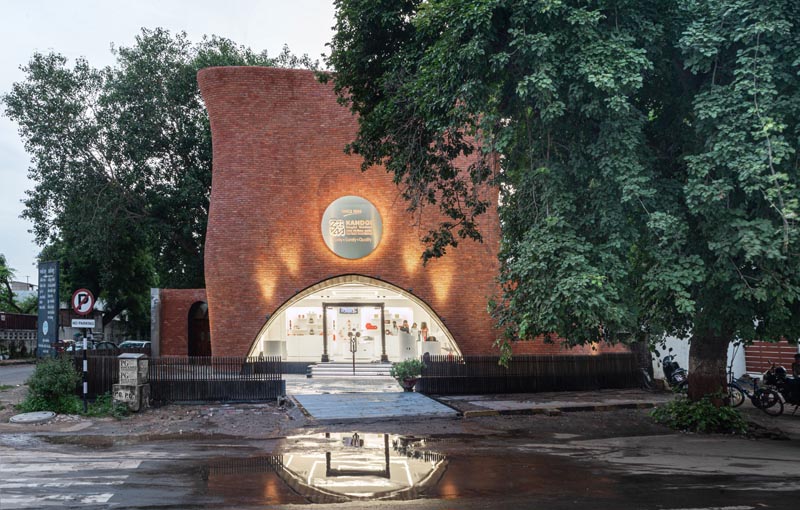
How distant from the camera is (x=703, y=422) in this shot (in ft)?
42.6

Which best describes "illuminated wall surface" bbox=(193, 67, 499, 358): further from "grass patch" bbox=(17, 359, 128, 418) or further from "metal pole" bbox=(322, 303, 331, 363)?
"grass patch" bbox=(17, 359, 128, 418)

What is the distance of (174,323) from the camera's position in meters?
29.2

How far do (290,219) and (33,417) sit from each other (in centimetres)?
1190

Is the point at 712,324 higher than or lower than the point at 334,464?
higher

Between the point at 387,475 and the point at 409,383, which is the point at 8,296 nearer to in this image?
the point at 409,383

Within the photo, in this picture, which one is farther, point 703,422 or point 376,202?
point 376,202

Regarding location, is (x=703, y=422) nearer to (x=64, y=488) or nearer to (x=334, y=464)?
(x=334, y=464)

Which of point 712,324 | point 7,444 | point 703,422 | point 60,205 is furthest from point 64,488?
point 60,205

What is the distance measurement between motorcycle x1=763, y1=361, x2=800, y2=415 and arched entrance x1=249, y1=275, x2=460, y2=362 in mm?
12653

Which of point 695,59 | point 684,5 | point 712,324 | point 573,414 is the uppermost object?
point 684,5

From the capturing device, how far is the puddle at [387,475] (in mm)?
7988

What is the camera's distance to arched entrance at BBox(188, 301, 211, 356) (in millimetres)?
30547

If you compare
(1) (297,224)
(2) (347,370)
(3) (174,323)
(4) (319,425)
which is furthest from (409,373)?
(3) (174,323)

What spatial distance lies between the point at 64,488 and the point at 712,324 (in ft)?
33.3
